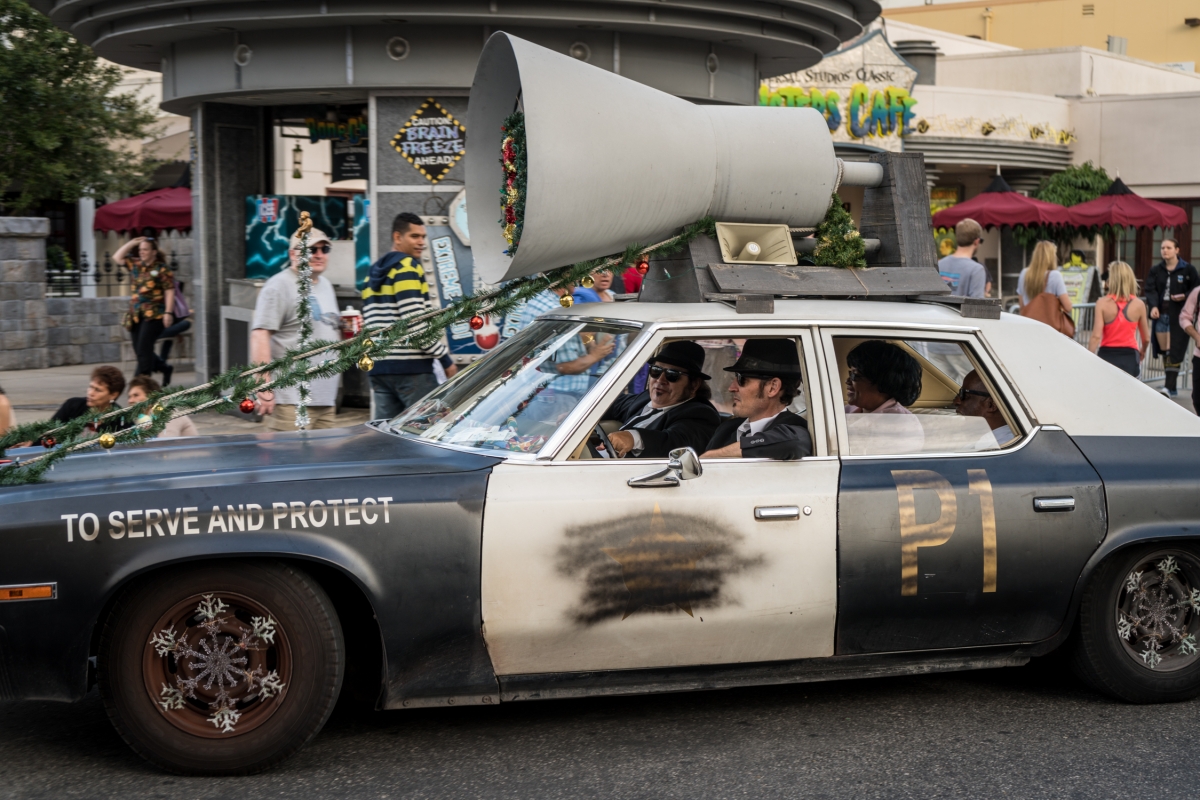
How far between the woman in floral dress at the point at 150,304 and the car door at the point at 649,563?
871cm

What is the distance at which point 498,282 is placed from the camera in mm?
→ 5012

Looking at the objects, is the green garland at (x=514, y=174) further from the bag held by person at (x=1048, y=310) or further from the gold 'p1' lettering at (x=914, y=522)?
the bag held by person at (x=1048, y=310)

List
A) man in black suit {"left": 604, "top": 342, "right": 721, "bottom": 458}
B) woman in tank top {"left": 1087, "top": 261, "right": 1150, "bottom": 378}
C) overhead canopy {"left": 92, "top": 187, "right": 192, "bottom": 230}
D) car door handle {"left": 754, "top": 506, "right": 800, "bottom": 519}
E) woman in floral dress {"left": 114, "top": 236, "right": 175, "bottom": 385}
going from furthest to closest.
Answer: overhead canopy {"left": 92, "top": 187, "right": 192, "bottom": 230} → woman in floral dress {"left": 114, "top": 236, "right": 175, "bottom": 385} → woman in tank top {"left": 1087, "top": 261, "right": 1150, "bottom": 378} → man in black suit {"left": 604, "top": 342, "right": 721, "bottom": 458} → car door handle {"left": 754, "top": 506, "right": 800, "bottom": 519}

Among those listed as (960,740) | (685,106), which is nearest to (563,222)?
(685,106)

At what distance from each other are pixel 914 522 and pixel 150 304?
368 inches

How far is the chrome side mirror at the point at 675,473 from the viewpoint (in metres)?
4.16

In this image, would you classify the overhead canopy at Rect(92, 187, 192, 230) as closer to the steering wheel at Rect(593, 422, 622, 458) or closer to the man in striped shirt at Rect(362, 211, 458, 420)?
the man in striped shirt at Rect(362, 211, 458, 420)

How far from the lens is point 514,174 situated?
4891mm

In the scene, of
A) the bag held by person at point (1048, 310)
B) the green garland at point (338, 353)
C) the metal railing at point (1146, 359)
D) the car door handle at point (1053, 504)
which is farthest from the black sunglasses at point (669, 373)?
the metal railing at point (1146, 359)

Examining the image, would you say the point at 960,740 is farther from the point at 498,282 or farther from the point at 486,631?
the point at 498,282

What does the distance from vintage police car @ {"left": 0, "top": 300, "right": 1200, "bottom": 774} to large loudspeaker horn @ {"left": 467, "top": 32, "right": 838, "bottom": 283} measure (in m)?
0.39

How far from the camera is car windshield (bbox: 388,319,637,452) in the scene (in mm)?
4414

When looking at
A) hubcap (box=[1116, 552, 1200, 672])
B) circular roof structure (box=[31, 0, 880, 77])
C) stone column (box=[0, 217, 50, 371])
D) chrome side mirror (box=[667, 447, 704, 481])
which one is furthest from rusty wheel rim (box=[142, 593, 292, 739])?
stone column (box=[0, 217, 50, 371])

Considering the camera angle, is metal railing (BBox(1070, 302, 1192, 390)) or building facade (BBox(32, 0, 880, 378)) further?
metal railing (BBox(1070, 302, 1192, 390))
